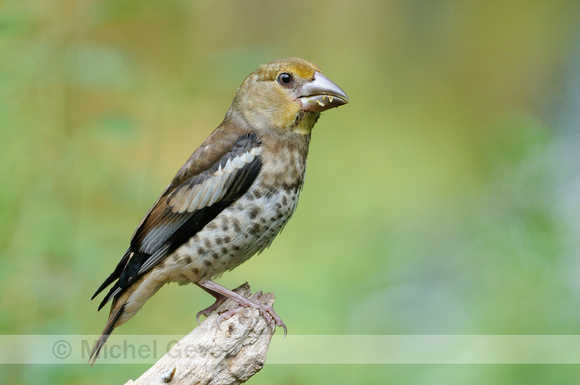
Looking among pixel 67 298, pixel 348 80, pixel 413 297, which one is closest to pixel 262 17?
pixel 348 80

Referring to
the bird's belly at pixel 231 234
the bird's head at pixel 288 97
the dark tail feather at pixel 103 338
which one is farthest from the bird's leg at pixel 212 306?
the bird's head at pixel 288 97

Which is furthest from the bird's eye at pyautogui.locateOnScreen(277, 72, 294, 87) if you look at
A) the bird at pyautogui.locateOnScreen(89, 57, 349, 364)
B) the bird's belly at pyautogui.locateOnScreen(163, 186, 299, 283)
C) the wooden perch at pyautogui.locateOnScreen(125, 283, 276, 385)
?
the wooden perch at pyautogui.locateOnScreen(125, 283, 276, 385)

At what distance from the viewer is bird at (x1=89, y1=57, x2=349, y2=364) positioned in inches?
89.9

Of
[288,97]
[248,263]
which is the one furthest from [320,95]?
[248,263]

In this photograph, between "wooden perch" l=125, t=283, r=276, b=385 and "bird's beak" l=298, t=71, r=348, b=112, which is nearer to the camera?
"wooden perch" l=125, t=283, r=276, b=385

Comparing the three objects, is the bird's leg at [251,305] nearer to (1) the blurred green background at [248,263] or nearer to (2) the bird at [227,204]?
(2) the bird at [227,204]

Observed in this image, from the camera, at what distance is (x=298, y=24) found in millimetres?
5699

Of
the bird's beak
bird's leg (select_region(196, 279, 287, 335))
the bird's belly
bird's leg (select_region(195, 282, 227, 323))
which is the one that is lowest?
bird's leg (select_region(196, 279, 287, 335))

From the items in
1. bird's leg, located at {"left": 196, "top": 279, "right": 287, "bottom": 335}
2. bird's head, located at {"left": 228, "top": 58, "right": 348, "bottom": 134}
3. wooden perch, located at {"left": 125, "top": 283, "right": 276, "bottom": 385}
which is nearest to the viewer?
wooden perch, located at {"left": 125, "top": 283, "right": 276, "bottom": 385}

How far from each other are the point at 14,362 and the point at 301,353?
104 centimetres

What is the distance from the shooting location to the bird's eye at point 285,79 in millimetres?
2469

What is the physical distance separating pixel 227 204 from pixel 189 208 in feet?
0.43

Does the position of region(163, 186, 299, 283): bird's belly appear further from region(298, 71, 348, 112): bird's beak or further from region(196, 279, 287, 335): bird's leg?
region(298, 71, 348, 112): bird's beak

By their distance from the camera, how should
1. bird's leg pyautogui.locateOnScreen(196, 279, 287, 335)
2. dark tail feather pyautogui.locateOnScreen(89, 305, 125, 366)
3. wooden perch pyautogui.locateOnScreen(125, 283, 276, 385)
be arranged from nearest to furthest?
wooden perch pyautogui.locateOnScreen(125, 283, 276, 385), bird's leg pyautogui.locateOnScreen(196, 279, 287, 335), dark tail feather pyautogui.locateOnScreen(89, 305, 125, 366)
